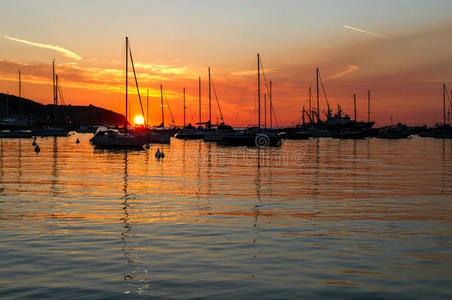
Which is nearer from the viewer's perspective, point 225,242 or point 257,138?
point 225,242

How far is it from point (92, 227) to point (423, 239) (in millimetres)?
10131

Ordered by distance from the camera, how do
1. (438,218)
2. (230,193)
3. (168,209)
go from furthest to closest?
(230,193) → (168,209) → (438,218)

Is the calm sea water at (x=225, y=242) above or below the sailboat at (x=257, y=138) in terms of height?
below

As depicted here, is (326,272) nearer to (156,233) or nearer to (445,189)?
(156,233)

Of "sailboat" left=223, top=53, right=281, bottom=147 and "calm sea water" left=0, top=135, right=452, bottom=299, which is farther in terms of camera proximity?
"sailboat" left=223, top=53, right=281, bottom=147

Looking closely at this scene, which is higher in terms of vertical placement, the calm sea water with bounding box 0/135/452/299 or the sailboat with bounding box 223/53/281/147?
the sailboat with bounding box 223/53/281/147

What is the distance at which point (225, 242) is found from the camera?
1259 cm

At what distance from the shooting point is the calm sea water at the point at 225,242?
8938 mm

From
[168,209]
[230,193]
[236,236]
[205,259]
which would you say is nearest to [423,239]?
[236,236]

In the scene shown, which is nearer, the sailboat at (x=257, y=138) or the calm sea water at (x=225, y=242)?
the calm sea water at (x=225, y=242)

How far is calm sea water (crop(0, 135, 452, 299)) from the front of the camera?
352 inches

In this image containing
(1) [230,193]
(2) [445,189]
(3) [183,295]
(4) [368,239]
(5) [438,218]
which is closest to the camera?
(3) [183,295]

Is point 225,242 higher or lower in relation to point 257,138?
lower

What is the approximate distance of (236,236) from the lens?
1337 cm
